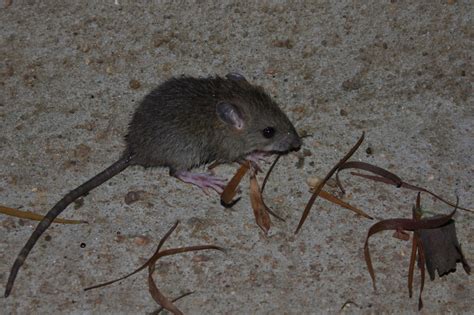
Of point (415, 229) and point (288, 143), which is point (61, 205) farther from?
point (415, 229)

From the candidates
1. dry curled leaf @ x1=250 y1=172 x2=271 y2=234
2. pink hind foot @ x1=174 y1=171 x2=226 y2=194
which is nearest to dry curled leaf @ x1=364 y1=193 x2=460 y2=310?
dry curled leaf @ x1=250 y1=172 x2=271 y2=234

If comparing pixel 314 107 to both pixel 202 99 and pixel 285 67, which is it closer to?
pixel 285 67

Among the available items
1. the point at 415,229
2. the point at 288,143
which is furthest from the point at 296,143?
the point at 415,229

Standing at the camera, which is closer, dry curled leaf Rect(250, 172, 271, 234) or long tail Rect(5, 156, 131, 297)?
long tail Rect(5, 156, 131, 297)

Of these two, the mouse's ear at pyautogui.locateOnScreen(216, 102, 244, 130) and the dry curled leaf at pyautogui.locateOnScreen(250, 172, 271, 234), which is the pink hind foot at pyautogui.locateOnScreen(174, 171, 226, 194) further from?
the mouse's ear at pyautogui.locateOnScreen(216, 102, 244, 130)

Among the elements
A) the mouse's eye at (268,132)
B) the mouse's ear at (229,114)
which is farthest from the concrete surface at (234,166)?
the mouse's ear at (229,114)

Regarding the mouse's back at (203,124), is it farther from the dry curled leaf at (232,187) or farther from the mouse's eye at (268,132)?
the dry curled leaf at (232,187)
